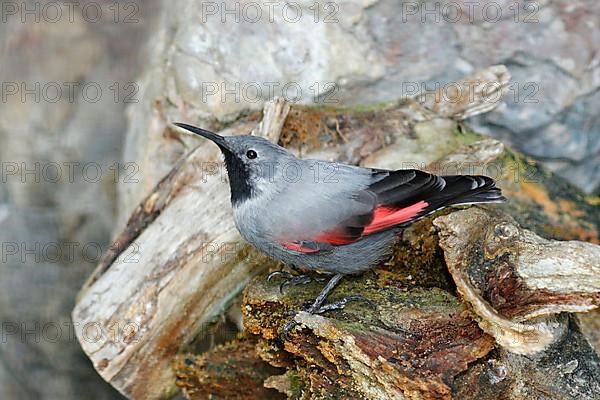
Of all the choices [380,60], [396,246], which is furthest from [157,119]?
[396,246]

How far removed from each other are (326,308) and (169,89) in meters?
1.63

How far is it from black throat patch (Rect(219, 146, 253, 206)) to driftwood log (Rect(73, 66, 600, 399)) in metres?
0.37

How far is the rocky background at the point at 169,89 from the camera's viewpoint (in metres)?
3.74

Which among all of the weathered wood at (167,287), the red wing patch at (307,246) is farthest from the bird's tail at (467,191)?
the weathered wood at (167,287)

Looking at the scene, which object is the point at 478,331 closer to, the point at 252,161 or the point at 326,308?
the point at 326,308

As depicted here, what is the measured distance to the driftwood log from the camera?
2510 millimetres

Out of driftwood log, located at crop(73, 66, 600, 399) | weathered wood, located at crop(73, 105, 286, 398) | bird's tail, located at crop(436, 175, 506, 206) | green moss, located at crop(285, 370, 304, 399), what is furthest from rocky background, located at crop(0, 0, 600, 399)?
green moss, located at crop(285, 370, 304, 399)

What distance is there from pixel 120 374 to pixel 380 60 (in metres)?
2.00

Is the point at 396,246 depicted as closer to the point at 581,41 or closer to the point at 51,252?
the point at 581,41

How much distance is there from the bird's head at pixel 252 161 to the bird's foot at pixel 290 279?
0.38 m

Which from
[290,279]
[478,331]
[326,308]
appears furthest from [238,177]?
[478,331]

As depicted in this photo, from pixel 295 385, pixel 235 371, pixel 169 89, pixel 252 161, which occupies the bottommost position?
pixel 235 371

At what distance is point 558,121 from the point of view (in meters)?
4.00

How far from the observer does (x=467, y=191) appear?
2.81 meters
